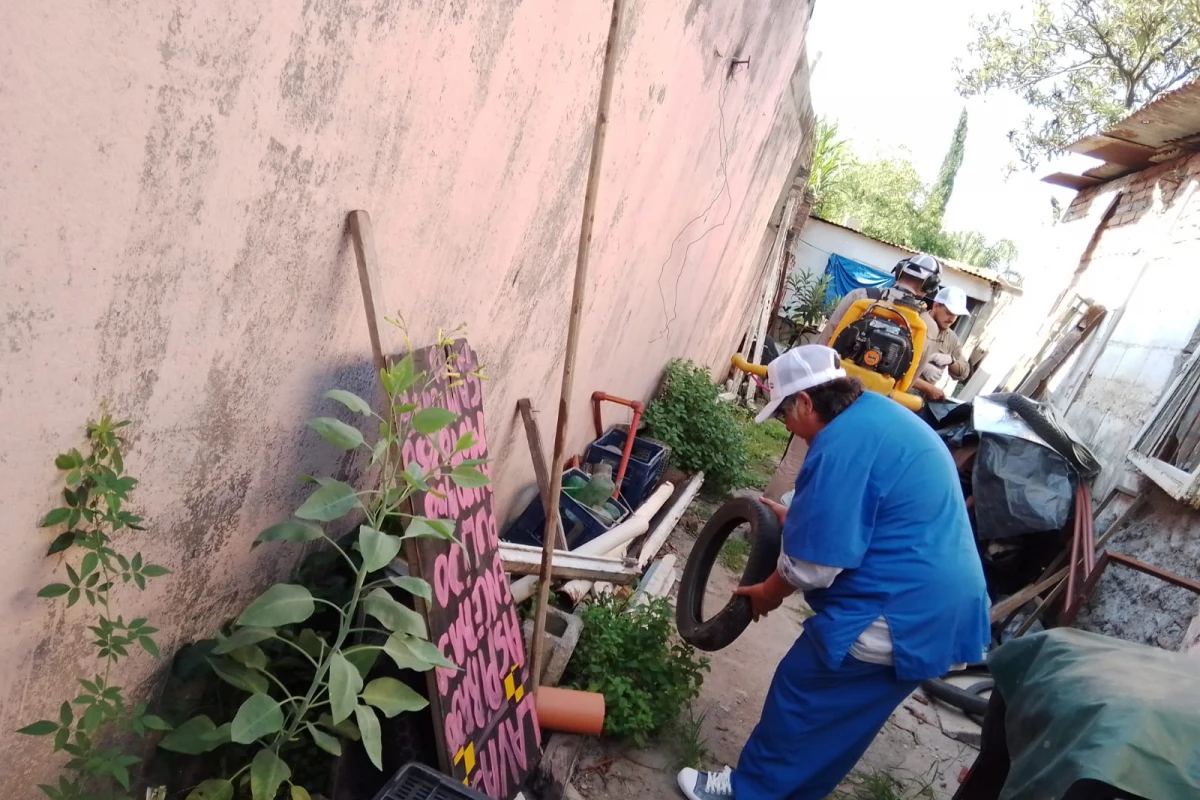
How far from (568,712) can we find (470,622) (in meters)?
0.82

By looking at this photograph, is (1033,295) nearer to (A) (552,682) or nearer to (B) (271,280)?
(A) (552,682)

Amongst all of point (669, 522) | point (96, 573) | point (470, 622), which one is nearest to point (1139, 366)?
point (669, 522)

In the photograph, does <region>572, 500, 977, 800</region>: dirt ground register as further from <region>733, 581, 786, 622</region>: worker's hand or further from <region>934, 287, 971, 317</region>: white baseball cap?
<region>934, 287, 971, 317</region>: white baseball cap

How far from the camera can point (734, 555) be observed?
5863mm

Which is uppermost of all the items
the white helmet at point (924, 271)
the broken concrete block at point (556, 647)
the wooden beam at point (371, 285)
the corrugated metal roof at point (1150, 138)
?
the corrugated metal roof at point (1150, 138)

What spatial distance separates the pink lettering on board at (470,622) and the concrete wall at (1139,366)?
3855 mm

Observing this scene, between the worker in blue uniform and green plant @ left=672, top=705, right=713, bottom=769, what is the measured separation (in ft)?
1.28

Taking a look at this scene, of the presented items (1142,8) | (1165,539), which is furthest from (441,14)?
(1142,8)


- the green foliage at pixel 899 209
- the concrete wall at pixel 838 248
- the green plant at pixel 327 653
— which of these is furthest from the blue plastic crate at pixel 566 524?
the green foliage at pixel 899 209

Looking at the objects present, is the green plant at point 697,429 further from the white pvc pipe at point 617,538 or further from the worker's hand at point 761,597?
the worker's hand at point 761,597

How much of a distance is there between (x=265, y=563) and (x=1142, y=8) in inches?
791

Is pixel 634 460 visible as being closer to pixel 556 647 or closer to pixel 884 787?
pixel 556 647

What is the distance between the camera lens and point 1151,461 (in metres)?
5.30

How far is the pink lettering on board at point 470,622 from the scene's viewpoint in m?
2.31
